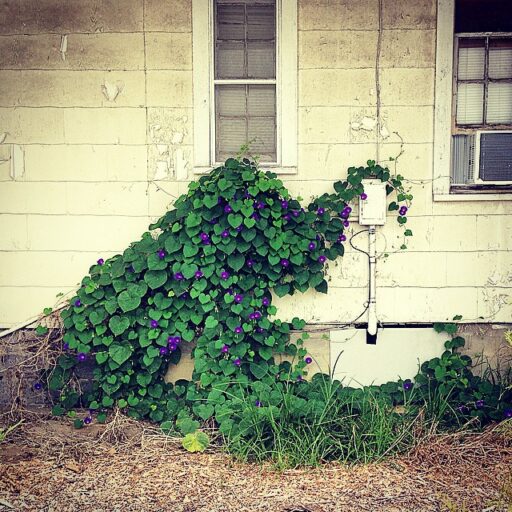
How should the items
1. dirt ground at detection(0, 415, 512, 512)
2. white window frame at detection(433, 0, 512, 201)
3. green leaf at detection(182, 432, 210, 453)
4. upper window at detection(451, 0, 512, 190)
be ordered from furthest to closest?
upper window at detection(451, 0, 512, 190) → white window frame at detection(433, 0, 512, 201) → green leaf at detection(182, 432, 210, 453) → dirt ground at detection(0, 415, 512, 512)

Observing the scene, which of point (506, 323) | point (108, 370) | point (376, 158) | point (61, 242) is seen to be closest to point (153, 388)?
point (108, 370)

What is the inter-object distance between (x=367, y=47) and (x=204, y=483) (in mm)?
3158

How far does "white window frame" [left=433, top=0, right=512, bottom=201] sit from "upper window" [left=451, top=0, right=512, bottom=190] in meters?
0.10

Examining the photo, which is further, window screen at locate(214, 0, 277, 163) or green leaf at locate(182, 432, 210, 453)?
window screen at locate(214, 0, 277, 163)

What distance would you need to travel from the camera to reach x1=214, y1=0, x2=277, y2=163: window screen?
203 inches

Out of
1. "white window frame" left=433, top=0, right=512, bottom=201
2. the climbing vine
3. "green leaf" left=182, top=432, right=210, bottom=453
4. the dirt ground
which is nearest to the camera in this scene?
the dirt ground

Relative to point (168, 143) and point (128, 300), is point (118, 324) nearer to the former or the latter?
point (128, 300)

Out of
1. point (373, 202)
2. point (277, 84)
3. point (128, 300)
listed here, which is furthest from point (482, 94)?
point (128, 300)

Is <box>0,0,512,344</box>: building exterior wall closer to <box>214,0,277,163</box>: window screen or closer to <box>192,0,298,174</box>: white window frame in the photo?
<box>192,0,298,174</box>: white window frame

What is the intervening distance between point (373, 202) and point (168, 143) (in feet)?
5.05

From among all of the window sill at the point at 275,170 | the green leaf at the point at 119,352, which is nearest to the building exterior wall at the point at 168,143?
the window sill at the point at 275,170

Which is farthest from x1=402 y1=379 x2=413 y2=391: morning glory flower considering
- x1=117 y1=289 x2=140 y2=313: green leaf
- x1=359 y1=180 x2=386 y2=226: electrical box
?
x1=117 y1=289 x2=140 y2=313: green leaf

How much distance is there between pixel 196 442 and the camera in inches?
178

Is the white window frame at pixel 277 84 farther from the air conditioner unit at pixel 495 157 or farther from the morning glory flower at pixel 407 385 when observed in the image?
the morning glory flower at pixel 407 385
